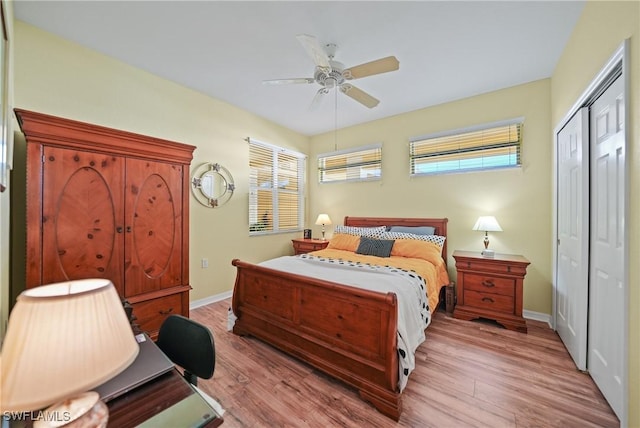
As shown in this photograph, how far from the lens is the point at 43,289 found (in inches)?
28.0

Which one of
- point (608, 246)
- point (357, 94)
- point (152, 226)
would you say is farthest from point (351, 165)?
point (608, 246)

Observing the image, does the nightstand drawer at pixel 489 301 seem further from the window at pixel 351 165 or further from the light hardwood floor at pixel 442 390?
the window at pixel 351 165

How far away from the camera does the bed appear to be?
169 cm

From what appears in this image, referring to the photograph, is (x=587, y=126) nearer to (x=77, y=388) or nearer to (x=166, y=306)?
(x=77, y=388)

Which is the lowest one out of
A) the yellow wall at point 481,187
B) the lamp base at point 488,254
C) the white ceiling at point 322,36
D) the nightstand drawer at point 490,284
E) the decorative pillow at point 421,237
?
the nightstand drawer at point 490,284

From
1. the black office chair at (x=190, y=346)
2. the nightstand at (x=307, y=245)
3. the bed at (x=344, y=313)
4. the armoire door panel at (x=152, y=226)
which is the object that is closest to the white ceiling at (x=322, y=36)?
the armoire door panel at (x=152, y=226)

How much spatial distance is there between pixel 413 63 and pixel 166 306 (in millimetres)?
3447

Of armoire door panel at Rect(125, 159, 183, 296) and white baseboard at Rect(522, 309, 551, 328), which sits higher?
armoire door panel at Rect(125, 159, 183, 296)

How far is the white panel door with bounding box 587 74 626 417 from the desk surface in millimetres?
2260

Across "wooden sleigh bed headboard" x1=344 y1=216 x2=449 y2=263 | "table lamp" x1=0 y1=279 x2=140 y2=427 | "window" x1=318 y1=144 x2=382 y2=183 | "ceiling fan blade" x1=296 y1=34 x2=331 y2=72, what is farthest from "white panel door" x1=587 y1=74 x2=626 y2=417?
"window" x1=318 y1=144 x2=382 y2=183

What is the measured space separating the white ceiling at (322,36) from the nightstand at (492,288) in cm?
213

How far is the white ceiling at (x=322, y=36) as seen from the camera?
2008mm

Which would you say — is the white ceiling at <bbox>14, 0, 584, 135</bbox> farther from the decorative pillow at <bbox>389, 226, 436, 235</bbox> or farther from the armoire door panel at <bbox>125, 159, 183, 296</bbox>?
the decorative pillow at <bbox>389, 226, 436, 235</bbox>

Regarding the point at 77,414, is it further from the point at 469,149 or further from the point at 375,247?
the point at 469,149
